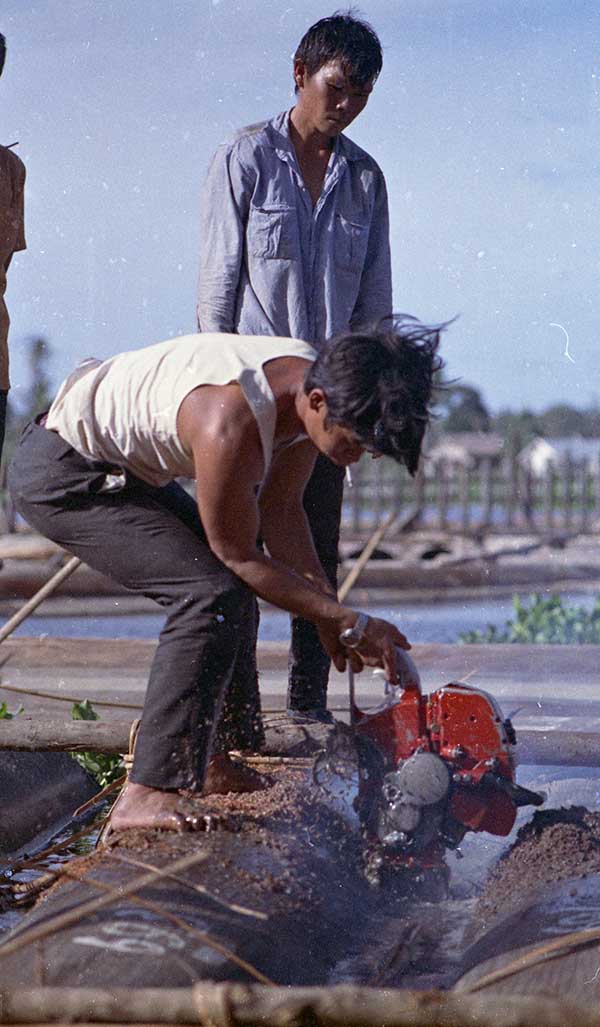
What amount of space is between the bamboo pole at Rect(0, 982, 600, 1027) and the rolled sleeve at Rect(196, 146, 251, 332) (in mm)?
1994

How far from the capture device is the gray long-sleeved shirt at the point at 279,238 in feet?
11.9

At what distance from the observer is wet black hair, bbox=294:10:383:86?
3.40 meters

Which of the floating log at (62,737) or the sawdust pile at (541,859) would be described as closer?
the sawdust pile at (541,859)

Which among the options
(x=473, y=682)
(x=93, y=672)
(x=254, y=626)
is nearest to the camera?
(x=254, y=626)

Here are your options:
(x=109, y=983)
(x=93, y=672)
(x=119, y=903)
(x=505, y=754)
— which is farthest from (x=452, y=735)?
(x=93, y=672)

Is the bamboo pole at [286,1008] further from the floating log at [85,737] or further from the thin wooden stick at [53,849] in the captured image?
the floating log at [85,737]

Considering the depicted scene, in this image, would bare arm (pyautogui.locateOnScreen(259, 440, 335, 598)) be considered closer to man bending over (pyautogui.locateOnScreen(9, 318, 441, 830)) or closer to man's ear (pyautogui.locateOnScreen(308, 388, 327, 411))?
man bending over (pyautogui.locateOnScreen(9, 318, 441, 830))

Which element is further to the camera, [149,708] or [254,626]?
[254,626]

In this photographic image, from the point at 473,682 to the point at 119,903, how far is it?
11.0 feet

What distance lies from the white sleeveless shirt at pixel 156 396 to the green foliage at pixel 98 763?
6.13 feet

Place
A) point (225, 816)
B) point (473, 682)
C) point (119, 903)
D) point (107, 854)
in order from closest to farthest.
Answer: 1. point (119, 903)
2. point (107, 854)
3. point (225, 816)
4. point (473, 682)

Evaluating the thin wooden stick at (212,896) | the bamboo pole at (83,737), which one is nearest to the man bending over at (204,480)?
the thin wooden stick at (212,896)

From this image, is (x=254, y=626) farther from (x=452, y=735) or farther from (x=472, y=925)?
(x=472, y=925)

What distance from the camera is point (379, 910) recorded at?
3004mm
